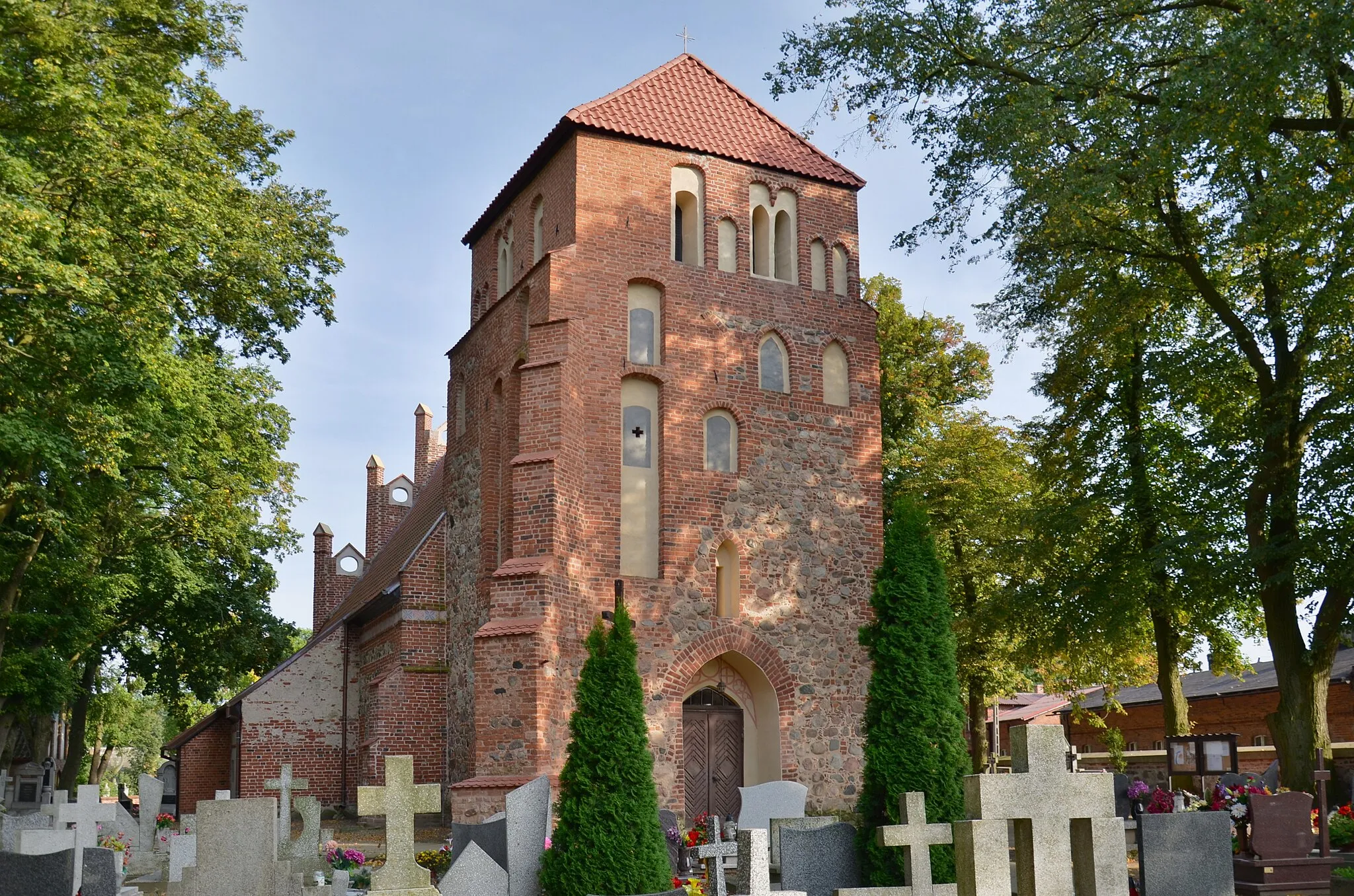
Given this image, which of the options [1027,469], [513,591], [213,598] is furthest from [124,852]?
[1027,469]

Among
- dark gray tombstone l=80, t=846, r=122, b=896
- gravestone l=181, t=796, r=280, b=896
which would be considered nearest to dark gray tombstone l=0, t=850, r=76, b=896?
gravestone l=181, t=796, r=280, b=896

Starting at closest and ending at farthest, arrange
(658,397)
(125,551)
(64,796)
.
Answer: (64,796) < (658,397) < (125,551)

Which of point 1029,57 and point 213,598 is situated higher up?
point 1029,57

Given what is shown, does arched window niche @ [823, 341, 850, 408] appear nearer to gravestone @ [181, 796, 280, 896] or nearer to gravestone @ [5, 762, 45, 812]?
gravestone @ [181, 796, 280, 896]

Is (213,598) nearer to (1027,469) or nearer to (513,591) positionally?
(513,591)

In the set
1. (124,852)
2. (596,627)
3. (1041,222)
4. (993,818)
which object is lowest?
(124,852)

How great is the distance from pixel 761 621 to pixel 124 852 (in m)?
8.78

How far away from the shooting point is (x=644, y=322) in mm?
18344

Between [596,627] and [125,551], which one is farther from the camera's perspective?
[125,551]

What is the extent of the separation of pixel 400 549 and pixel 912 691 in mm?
15863

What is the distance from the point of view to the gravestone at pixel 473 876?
9836 mm

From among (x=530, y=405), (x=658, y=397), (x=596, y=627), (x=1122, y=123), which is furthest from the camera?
(x=658, y=397)

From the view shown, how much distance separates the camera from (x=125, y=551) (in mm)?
22719

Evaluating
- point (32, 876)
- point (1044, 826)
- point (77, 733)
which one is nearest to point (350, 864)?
point (32, 876)
